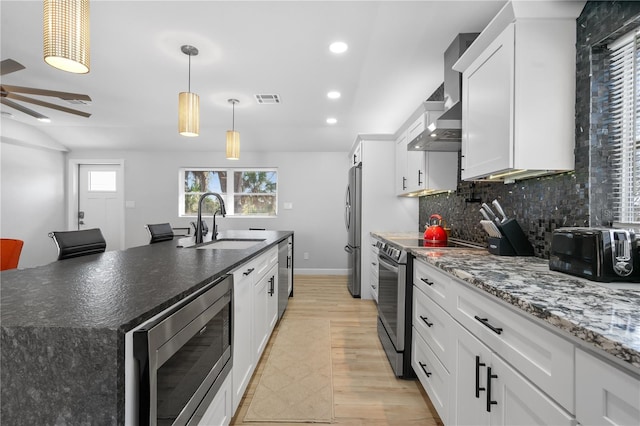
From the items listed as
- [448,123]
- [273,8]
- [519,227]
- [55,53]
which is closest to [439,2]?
[448,123]

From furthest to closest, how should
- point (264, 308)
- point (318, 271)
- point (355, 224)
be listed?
point (318, 271) → point (355, 224) → point (264, 308)

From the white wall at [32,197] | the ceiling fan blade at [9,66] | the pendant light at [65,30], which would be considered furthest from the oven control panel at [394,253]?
the white wall at [32,197]

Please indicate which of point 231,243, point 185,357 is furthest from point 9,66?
point 185,357

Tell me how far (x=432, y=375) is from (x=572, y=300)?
3.43 feet

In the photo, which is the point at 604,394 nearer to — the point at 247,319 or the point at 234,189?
the point at 247,319

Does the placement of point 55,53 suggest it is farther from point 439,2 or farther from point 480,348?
point 480,348

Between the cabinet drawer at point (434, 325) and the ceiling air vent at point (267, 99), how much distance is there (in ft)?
9.06

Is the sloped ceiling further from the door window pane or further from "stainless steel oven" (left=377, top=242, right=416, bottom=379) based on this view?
"stainless steel oven" (left=377, top=242, right=416, bottom=379)

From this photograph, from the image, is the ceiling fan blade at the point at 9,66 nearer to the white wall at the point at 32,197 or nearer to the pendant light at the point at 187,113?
the pendant light at the point at 187,113

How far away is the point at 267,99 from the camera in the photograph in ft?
12.0

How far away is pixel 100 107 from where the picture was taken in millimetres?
4035

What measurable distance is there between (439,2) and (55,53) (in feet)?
6.90

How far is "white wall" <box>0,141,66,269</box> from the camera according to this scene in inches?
184

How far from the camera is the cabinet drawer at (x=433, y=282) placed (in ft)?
4.84
